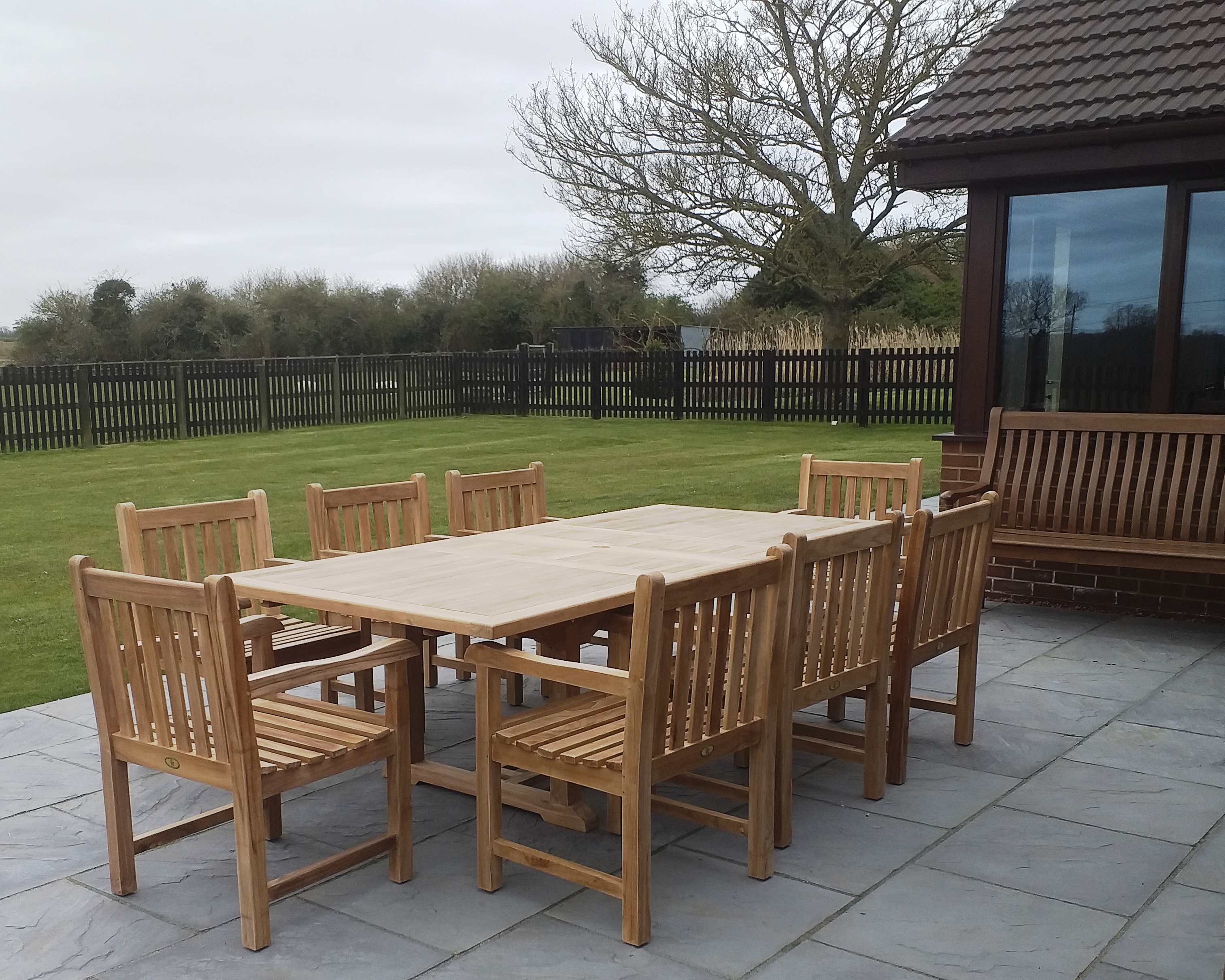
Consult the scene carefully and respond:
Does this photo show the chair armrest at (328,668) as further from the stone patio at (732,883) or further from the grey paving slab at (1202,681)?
the grey paving slab at (1202,681)

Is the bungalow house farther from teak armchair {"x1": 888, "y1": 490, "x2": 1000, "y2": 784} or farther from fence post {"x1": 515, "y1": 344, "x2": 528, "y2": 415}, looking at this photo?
fence post {"x1": 515, "y1": 344, "x2": 528, "y2": 415}

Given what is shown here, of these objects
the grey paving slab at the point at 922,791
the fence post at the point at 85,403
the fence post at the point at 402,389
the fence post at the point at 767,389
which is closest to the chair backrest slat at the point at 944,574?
the grey paving slab at the point at 922,791

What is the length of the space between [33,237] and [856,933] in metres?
30.7

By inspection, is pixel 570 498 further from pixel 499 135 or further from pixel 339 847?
pixel 499 135

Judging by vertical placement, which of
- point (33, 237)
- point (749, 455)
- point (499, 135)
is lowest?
point (749, 455)

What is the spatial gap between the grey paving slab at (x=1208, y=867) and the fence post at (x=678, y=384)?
17979 mm

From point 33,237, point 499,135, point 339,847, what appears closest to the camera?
point 339,847

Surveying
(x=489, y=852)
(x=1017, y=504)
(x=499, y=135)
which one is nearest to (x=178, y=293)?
(x=499, y=135)

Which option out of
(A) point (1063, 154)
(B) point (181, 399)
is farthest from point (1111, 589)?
→ (B) point (181, 399)

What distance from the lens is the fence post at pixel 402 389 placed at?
69.6ft

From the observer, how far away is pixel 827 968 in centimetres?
264

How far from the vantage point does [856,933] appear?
281 cm

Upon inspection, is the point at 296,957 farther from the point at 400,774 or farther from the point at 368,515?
the point at 368,515

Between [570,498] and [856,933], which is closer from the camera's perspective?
A: [856,933]
